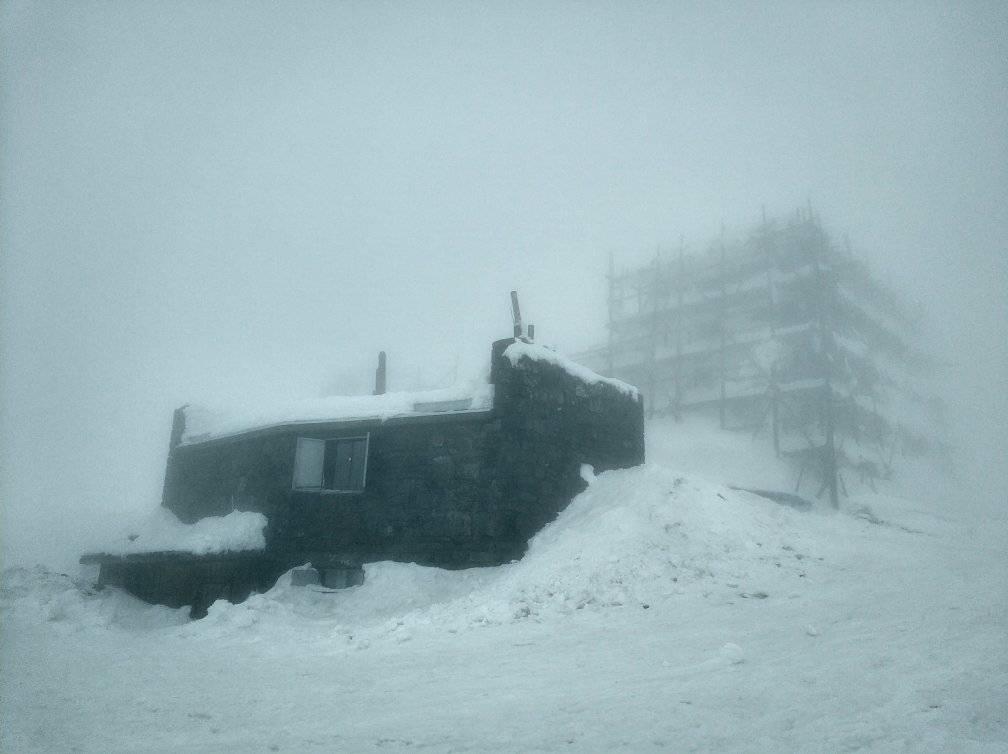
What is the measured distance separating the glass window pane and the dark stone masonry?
5 centimetres

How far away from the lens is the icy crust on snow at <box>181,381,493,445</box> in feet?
42.3

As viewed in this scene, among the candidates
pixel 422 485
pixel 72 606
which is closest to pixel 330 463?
pixel 422 485

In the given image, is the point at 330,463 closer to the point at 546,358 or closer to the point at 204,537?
the point at 204,537

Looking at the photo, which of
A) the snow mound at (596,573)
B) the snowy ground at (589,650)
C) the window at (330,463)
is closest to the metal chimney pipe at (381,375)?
the window at (330,463)

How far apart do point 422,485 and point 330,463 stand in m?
2.63

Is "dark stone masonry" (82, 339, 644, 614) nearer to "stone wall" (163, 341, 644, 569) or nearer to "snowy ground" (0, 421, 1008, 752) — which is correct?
"stone wall" (163, 341, 644, 569)

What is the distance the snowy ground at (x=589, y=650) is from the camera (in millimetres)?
4688

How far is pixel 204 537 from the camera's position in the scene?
13.8 meters

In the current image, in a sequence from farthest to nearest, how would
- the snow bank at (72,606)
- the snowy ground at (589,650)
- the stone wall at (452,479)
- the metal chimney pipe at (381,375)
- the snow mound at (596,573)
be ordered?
the metal chimney pipe at (381,375) < the stone wall at (452,479) < the snow bank at (72,606) < the snow mound at (596,573) < the snowy ground at (589,650)

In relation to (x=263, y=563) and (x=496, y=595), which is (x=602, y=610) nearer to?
(x=496, y=595)

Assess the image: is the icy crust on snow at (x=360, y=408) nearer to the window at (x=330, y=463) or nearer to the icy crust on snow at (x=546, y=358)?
the window at (x=330, y=463)

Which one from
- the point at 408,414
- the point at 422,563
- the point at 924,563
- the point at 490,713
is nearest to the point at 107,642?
the point at 422,563

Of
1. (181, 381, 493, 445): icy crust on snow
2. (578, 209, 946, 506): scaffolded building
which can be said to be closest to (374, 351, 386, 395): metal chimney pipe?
(181, 381, 493, 445): icy crust on snow

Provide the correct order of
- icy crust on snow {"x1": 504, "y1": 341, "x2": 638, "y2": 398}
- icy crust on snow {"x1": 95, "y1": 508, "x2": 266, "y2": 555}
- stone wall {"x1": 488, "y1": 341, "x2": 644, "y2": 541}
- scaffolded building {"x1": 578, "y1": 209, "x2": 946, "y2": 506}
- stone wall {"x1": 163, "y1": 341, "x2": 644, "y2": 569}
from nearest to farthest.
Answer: stone wall {"x1": 163, "y1": 341, "x2": 644, "y2": 569} < stone wall {"x1": 488, "y1": 341, "x2": 644, "y2": 541} < icy crust on snow {"x1": 504, "y1": 341, "x2": 638, "y2": 398} < icy crust on snow {"x1": 95, "y1": 508, "x2": 266, "y2": 555} < scaffolded building {"x1": 578, "y1": 209, "x2": 946, "y2": 506}
